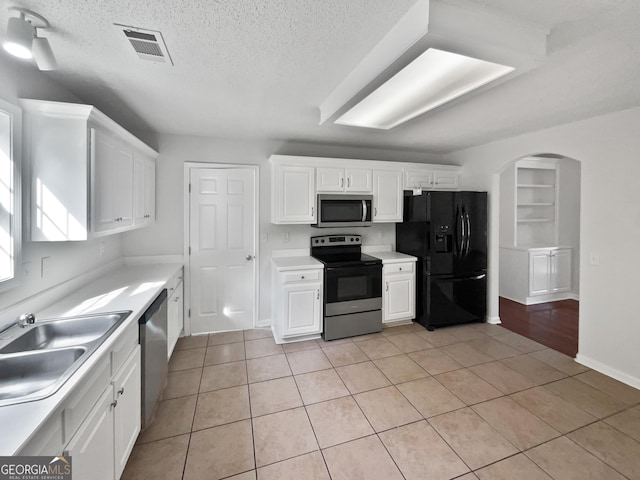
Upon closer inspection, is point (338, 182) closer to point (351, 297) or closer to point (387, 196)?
point (387, 196)

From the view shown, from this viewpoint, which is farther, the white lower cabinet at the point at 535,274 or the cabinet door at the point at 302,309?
the white lower cabinet at the point at 535,274

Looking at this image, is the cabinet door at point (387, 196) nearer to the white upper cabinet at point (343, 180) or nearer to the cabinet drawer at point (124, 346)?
the white upper cabinet at point (343, 180)

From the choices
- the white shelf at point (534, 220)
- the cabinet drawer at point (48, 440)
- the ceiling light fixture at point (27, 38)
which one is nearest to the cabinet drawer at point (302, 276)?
the cabinet drawer at point (48, 440)

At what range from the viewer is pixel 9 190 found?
1.61 m

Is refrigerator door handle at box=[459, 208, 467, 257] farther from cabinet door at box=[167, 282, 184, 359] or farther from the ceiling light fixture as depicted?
the ceiling light fixture

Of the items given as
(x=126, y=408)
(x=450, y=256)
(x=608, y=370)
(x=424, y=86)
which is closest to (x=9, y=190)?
(x=126, y=408)

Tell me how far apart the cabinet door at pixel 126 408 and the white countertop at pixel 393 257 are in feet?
9.01

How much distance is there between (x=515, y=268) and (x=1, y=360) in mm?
5827

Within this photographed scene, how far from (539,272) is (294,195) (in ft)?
13.7

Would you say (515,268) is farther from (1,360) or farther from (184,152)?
(1,360)

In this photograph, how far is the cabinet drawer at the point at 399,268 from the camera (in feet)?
12.1

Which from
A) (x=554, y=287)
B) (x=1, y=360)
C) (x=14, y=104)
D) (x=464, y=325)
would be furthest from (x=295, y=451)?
(x=554, y=287)

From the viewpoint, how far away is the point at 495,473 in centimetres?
167

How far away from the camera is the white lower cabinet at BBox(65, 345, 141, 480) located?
44.7 inches
